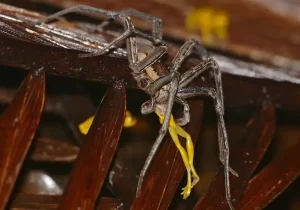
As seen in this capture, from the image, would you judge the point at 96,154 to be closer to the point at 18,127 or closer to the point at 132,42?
the point at 18,127

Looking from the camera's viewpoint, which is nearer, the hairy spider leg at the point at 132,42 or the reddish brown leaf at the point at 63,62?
the reddish brown leaf at the point at 63,62

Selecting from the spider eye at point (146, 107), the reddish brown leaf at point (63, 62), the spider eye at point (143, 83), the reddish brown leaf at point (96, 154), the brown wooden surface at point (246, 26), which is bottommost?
the brown wooden surface at point (246, 26)

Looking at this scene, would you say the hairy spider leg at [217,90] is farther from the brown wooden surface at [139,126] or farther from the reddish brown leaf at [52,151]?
the reddish brown leaf at [52,151]

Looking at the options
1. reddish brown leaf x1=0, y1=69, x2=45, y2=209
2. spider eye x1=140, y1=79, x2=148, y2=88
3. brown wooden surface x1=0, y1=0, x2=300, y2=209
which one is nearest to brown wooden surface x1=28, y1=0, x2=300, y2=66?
brown wooden surface x1=0, y1=0, x2=300, y2=209

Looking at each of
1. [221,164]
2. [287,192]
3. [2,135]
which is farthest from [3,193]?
[287,192]

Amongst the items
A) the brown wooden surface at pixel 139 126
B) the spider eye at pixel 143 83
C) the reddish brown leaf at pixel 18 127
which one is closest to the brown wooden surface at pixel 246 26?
the brown wooden surface at pixel 139 126

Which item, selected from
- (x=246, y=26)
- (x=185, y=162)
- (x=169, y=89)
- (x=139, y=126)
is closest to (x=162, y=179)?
(x=185, y=162)

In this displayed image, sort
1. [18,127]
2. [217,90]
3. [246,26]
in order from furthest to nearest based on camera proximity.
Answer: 1. [246,26]
2. [217,90]
3. [18,127]
